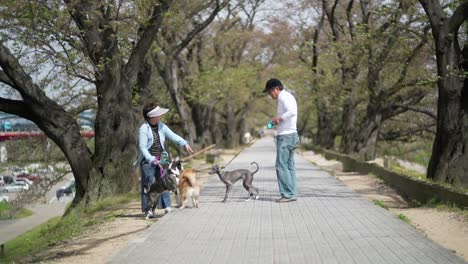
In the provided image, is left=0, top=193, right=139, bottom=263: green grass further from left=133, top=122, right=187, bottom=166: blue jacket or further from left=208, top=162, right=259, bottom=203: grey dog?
left=208, top=162, right=259, bottom=203: grey dog

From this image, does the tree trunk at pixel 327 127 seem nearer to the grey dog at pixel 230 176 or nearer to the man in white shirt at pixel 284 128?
the grey dog at pixel 230 176

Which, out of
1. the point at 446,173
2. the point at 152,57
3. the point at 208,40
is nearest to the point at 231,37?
the point at 208,40

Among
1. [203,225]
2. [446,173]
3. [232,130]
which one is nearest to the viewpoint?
[203,225]

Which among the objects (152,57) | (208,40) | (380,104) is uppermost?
(208,40)

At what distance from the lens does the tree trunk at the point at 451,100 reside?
13336 mm

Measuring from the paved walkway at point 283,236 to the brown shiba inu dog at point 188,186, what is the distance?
19 cm

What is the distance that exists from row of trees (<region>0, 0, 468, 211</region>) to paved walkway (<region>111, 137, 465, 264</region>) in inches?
160

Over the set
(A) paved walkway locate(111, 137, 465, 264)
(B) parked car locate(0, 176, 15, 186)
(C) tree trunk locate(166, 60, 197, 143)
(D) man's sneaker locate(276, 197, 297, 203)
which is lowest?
(B) parked car locate(0, 176, 15, 186)

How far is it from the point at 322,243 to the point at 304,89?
33.4 meters

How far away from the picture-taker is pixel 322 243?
749cm

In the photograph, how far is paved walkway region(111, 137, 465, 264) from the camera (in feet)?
22.2

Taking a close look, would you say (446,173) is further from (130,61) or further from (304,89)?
(304,89)

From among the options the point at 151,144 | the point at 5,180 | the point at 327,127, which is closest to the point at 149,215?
the point at 151,144

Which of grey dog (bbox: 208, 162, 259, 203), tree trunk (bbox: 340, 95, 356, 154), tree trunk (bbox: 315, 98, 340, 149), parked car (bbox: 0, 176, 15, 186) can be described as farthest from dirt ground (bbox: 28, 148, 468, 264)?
parked car (bbox: 0, 176, 15, 186)
